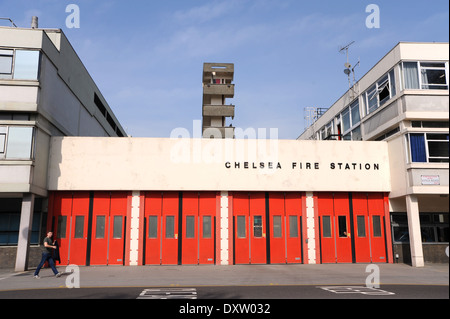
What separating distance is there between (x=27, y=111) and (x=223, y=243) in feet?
39.6

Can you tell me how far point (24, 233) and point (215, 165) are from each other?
1015 centimetres

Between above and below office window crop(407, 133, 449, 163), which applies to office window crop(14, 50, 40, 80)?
above

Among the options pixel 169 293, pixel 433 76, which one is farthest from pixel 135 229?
pixel 433 76

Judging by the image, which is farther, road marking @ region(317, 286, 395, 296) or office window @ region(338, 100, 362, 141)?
office window @ region(338, 100, 362, 141)

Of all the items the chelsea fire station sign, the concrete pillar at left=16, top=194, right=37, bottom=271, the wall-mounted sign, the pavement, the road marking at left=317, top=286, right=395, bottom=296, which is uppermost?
the chelsea fire station sign

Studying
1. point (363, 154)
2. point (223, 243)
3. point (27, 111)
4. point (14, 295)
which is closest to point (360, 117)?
point (363, 154)

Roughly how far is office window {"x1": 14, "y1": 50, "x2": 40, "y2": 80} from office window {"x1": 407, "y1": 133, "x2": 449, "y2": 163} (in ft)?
64.3

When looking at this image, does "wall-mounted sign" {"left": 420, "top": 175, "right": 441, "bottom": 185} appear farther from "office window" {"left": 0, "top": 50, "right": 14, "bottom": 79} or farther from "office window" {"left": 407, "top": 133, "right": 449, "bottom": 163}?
"office window" {"left": 0, "top": 50, "right": 14, "bottom": 79}

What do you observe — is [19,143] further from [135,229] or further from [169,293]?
[169,293]

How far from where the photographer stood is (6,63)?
19.4 metres

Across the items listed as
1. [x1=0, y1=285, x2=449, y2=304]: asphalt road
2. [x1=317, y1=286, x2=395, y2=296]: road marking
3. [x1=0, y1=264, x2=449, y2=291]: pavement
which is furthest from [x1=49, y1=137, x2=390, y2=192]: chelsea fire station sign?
[x1=317, y1=286, x2=395, y2=296]: road marking

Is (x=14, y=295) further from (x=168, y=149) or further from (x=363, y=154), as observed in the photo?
(x=363, y=154)

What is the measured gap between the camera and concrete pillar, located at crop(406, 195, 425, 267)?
1995cm

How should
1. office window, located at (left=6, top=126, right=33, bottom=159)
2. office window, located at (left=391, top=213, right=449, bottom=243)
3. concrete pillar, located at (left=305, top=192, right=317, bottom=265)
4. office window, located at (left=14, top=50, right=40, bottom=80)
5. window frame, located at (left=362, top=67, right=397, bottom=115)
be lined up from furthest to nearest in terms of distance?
office window, located at (left=391, top=213, right=449, bottom=243) → window frame, located at (left=362, top=67, right=397, bottom=115) → concrete pillar, located at (left=305, top=192, right=317, bottom=265) → office window, located at (left=14, top=50, right=40, bottom=80) → office window, located at (left=6, top=126, right=33, bottom=159)
